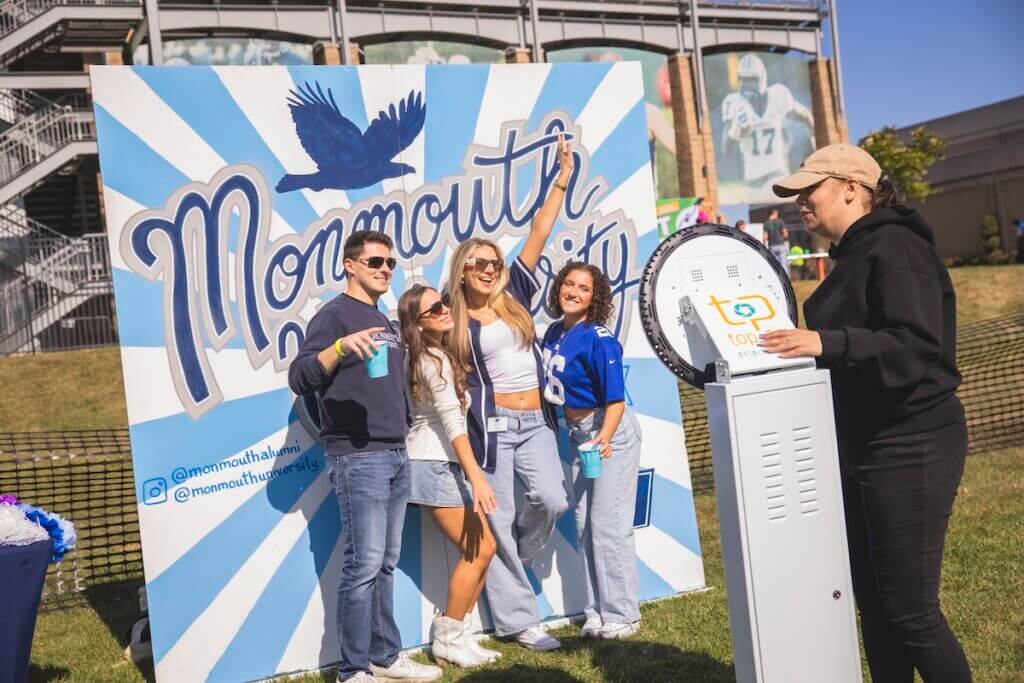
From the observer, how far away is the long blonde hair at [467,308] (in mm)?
4422

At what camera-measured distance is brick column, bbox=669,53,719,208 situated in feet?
90.9

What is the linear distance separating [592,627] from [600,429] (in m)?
1.00

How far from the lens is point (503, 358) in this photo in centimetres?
453

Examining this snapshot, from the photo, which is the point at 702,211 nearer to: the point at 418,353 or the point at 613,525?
the point at 613,525

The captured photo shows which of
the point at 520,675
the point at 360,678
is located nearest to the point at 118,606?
the point at 360,678

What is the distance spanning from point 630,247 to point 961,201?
106 ft

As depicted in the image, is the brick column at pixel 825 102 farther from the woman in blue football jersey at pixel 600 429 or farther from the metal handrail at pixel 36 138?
the woman in blue football jersey at pixel 600 429

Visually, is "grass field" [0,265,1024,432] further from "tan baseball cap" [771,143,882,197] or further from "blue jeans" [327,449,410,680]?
"tan baseball cap" [771,143,882,197]

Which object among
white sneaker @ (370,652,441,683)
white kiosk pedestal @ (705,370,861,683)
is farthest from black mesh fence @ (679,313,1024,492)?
white kiosk pedestal @ (705,370,861,683)

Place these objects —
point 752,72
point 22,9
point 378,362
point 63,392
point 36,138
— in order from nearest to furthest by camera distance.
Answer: point 378,362
point 63,392
point 36,138
point 22,9
point 752,72

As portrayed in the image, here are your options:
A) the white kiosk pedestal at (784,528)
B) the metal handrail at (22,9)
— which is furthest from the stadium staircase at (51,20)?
the white kiosk pedestal at (784,528)

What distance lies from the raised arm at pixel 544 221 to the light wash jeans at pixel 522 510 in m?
0.86

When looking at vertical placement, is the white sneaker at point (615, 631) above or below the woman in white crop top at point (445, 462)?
below

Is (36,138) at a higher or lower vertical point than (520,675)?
higher
